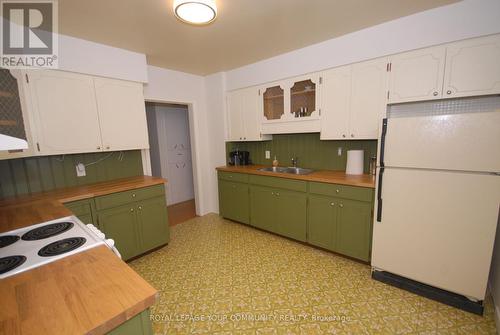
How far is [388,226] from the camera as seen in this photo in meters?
2.02

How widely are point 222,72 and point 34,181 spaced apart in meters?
2.80

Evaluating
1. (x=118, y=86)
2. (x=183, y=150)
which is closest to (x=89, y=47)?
(x=118, y=86)

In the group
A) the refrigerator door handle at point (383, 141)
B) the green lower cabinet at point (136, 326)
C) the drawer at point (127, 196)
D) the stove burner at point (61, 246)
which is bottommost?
the green lower cabinet at point (136, 326)

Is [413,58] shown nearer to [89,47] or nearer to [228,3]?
[228,3]

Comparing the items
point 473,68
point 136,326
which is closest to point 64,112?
point 136,326

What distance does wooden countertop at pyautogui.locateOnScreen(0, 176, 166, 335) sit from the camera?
0.68m

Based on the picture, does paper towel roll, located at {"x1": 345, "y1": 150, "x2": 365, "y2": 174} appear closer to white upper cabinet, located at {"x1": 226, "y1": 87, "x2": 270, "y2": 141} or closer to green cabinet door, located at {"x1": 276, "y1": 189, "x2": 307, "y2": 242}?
green cabinet door, located at {"x1": 276, "y1": 189, "x2": 307, "y2": 242}

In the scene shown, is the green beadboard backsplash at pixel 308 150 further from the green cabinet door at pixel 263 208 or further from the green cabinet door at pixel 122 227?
the green cabinet door at pixel 122 227

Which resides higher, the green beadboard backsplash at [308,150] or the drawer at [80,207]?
the green beadboard backsplash at [308,150]

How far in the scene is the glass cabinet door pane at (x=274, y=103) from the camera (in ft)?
10.0

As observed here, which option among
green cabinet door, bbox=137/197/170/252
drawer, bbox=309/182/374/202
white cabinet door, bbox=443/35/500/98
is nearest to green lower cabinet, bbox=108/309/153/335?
green cabinet door, bbox=137/197/170/252

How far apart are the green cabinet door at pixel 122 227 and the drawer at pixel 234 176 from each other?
56.8 inches

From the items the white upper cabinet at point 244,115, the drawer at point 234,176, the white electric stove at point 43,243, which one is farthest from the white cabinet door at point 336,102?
the white electric stove at point 43,243

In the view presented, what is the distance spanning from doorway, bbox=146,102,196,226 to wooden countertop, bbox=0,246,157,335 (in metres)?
3.15
